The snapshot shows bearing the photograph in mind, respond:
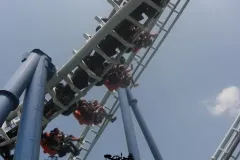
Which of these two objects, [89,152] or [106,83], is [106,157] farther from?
[89,152]

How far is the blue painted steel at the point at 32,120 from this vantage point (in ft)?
16.9

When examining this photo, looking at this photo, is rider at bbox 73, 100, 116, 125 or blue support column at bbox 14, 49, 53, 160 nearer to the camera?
blue support column at bbox 14, 49, 53, 160

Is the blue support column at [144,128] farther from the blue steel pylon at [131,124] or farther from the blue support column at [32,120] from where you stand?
the blue support column at [32,120]

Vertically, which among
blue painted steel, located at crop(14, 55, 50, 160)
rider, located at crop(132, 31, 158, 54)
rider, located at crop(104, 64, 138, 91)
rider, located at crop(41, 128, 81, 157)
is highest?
rider, located at crop(132, 31, 158, 54)

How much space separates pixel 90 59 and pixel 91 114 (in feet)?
4.85

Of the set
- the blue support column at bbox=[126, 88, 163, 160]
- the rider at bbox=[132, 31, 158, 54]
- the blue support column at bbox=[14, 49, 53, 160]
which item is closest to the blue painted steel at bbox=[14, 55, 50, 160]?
the blue support column at bbox=[14, 49, 53, 160]

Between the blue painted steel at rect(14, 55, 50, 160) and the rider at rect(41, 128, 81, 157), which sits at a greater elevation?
the blue painted steel at rect(14, 55, 50, 160)

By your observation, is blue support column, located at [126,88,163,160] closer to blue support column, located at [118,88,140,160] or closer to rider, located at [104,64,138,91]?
blue support column, located at [118,88,140,160]

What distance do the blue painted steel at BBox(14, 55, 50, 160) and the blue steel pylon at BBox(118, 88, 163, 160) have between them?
121 inches

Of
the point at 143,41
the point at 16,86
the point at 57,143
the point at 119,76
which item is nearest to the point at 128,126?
the point at 119,76

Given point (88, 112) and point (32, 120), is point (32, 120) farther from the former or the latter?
point (88, 112)

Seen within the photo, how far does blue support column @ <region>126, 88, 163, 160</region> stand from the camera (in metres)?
10.2

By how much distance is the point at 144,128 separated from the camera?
10.7 metres

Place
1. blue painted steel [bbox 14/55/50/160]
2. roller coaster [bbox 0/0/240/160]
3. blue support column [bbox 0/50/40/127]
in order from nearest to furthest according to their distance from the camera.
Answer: blue painted steel [bbox 14/55/50/160]
blue support column [bbox 0/50/40/127]
roller coaster [bbox 0/0/240/160]
